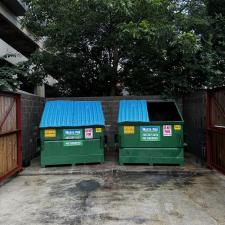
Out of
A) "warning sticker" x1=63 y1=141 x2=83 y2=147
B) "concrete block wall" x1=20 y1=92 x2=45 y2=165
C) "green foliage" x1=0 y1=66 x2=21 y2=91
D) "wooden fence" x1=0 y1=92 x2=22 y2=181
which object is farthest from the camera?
"concrete block wall" x1=20 y1=92 x2=45 y2=165

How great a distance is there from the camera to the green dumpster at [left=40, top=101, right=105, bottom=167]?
8.95 metres

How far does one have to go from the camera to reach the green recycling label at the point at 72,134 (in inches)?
354

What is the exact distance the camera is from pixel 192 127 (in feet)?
35.3

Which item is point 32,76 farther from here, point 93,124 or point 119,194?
point 119,194

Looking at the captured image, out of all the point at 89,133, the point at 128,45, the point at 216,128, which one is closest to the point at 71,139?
the point at 89,133

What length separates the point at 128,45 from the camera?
447 inches

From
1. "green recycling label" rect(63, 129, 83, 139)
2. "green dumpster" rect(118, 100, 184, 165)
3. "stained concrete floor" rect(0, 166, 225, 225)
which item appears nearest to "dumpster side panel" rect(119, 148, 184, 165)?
"green dumpster" rect(118, 100, 184, 165)

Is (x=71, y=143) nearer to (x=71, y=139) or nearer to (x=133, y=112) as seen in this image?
(x=71, y=139)

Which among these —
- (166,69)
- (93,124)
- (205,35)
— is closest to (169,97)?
(166,69)

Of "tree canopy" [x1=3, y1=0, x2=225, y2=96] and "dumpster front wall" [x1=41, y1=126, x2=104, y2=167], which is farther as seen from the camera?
"tree canopy" [x1=3, y1=0, x2=225, y2=96]

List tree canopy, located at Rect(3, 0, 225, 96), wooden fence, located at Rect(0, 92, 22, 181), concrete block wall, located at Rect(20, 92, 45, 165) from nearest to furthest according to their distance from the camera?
wooden fence, located at Rect(0, 92, 22, 181), concrete block wall, located at Rect(20, 92, 45, 165), tree canopy, located at Rect(3, 0, 225, 96)

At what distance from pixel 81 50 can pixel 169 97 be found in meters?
3.66

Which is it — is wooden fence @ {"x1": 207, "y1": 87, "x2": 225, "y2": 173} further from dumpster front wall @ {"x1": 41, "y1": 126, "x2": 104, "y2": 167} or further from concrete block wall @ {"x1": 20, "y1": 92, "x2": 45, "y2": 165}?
concrete block wall @ {"x1": 20, "y1": 92, "x2": 45, "y2": 165}

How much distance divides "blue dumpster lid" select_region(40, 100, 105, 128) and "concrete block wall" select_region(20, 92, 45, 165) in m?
0.64
